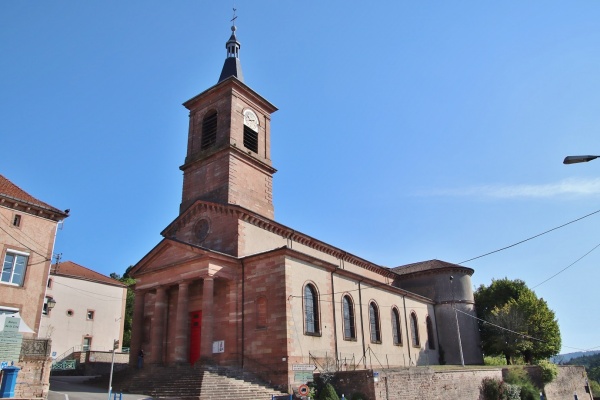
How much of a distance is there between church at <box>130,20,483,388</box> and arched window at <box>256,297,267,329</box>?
5cm

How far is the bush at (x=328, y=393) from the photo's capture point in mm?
19661

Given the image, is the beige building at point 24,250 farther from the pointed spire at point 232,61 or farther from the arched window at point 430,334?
the arched window at point 430,334

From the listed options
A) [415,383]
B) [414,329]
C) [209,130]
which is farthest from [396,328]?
[209,130]

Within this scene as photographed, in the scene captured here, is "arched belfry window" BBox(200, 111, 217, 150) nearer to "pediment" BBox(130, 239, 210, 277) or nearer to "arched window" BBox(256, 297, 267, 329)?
"pediment" BBox(130, 239, 210, 277)

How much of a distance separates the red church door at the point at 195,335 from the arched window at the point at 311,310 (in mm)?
6091

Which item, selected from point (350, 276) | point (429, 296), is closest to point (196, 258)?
point (350, 276)

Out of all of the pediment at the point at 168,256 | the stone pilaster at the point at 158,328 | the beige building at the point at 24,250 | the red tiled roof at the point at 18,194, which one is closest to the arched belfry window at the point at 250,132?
the pediment at the point at 168,256

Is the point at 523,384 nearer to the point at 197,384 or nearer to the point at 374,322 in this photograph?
the point at 374,322

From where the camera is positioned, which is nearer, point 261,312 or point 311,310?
point 261,312

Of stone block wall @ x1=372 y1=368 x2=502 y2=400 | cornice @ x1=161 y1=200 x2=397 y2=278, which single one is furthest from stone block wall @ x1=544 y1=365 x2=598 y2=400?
cornice @ x1=161 y1=200 x2=397 y2=278

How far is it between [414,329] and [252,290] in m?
Result: 16.7

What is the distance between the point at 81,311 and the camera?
40.6 meters

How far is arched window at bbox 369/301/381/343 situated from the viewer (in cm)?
2912

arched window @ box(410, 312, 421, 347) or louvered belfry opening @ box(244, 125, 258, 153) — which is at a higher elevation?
louvered belfry opening @ box(244, 125, 258, 153)
